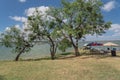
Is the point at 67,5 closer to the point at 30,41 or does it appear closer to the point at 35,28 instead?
the point at 35,28

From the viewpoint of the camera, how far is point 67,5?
103 feet

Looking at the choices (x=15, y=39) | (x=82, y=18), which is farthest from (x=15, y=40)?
(x=82, y=18)

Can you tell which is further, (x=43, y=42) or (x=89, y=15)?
(x=43, y=42)

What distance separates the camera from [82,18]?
100ft

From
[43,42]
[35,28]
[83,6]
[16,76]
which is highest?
[83,6]

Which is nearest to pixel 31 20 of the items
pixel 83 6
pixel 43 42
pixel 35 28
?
pixel 35 28

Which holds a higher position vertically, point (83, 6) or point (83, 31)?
point (83, 6)

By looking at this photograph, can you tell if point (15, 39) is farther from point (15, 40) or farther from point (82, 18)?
point (82, 18)

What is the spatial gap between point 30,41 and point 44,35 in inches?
93.6

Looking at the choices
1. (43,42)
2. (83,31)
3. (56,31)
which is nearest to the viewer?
(83,31)

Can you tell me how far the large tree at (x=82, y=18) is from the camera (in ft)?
99.2

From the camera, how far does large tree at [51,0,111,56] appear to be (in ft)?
99.2

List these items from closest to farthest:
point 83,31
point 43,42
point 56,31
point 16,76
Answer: point 16,76 < point 83,31 < point 56,31 < point 43,42

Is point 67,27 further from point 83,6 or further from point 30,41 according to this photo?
point 30,41
